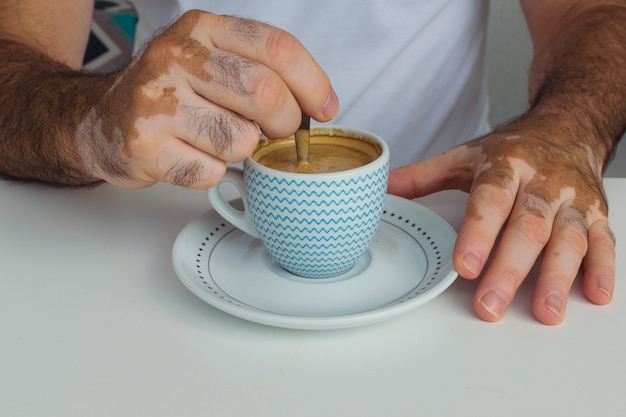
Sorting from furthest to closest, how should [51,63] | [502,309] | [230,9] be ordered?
[230,9] → [51,63] → [502,309]

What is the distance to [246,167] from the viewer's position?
0.74 m

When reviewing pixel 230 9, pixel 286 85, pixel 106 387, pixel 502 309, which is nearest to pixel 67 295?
pixel 106 387

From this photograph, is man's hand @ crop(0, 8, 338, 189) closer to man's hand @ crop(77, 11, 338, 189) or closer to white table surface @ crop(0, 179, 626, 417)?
man's hand @ crop(77, 11, 338, 189)

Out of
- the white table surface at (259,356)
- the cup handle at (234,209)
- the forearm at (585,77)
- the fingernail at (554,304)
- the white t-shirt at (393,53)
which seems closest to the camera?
the white table surface at (259,356)

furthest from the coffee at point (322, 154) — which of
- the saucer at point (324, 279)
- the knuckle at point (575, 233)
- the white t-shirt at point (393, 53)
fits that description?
the white t-shirt at point (393, 53)

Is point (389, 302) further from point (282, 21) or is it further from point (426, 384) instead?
point (282, 21)

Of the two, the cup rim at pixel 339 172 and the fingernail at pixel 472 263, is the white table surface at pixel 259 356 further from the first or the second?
the cup rim at pixel 339 172

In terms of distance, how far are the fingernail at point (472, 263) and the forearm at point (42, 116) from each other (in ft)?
1.42

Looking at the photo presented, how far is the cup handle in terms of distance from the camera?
0.78 m

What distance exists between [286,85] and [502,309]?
295 mm

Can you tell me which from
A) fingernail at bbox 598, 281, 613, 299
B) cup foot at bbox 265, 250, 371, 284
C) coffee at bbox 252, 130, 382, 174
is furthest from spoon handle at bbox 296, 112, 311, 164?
fingernail at bbox 598, 281, 613, 299

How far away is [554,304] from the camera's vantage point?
68 cm

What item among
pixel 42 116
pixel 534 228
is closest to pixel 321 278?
pixel 534 228

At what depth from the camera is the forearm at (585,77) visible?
1.00 metres
